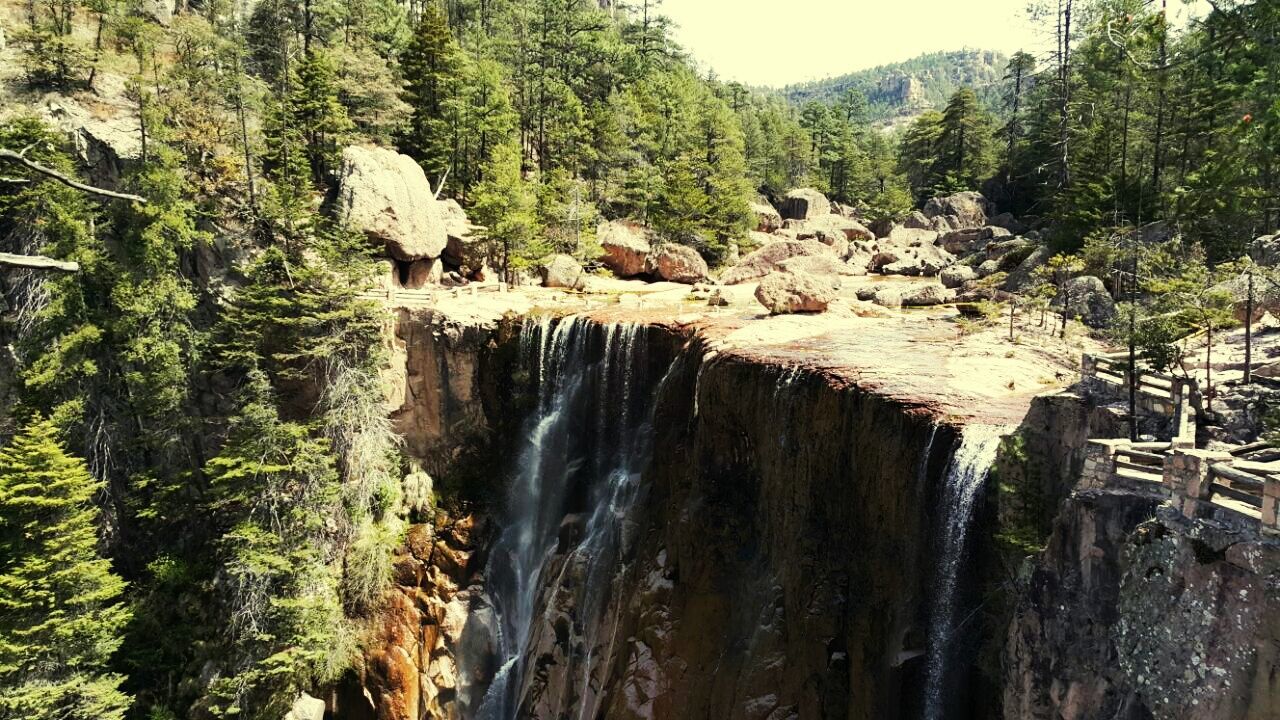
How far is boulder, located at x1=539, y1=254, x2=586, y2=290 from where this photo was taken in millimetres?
39062

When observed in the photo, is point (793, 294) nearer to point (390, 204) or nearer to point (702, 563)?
point (702, 563)

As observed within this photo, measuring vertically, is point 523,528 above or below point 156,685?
above

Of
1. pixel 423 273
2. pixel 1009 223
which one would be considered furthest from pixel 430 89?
pixel 1009 223

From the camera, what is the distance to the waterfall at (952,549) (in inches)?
603

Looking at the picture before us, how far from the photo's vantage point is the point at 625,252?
143 feet

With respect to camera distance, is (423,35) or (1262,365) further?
(423,35)

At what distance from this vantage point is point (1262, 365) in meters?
15.7

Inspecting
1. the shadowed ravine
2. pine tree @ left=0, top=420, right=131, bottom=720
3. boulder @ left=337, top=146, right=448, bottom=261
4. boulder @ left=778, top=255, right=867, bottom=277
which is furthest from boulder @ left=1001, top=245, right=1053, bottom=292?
pine tree @ left=0, top=420, right=131, bottom=720

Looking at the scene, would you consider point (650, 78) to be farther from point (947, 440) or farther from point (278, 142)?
A: point (947, 440)

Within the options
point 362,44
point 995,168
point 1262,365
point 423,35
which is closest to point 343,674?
point 1262,365

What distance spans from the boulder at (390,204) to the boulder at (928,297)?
2315 cm

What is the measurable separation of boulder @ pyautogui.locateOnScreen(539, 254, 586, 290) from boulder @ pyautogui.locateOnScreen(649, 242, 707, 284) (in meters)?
5.56

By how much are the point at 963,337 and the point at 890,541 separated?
12189mm

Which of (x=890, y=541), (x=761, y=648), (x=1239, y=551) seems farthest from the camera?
(x=761, y=648)
